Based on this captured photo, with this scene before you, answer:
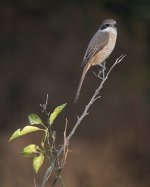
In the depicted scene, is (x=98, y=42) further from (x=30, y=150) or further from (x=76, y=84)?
(x=76, y=84)

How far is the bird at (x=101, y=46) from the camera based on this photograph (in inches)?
155

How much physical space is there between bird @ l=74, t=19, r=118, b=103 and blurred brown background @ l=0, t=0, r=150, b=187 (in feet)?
9.73

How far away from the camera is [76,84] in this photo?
9367 mm

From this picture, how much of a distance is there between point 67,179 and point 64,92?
59.9 inches

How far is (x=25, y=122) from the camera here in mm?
8961

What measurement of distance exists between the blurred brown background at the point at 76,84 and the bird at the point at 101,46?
2.97 metres

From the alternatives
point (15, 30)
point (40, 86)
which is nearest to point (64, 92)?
point (40, 86)

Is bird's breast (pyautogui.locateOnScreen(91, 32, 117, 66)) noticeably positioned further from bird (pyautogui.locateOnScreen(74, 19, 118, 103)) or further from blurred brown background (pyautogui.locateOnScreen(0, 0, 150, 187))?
blurred brown background (pyautogui.locateOnScreen(0, 0, 150, 187))

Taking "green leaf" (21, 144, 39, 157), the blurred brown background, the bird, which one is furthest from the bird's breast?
the blurred brown background

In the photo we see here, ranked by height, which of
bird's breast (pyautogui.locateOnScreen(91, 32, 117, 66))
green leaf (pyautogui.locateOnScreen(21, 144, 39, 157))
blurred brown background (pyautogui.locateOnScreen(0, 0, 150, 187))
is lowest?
blurred brown background (pyautogui.locateOnScreen(0, 0, 150, 187))

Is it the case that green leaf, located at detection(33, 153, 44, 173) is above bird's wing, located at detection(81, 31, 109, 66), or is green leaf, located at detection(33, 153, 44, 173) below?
above

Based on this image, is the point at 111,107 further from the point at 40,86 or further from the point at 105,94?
the point at 40,86

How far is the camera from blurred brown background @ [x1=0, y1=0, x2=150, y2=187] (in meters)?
8.09

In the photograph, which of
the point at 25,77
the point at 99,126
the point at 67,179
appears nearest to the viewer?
the point at 67,179
